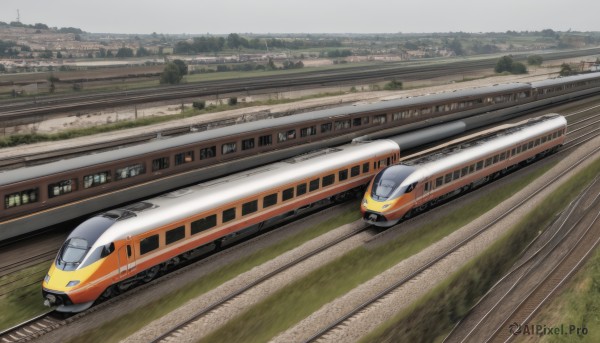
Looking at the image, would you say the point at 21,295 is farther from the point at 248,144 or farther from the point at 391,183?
the point at 391,183

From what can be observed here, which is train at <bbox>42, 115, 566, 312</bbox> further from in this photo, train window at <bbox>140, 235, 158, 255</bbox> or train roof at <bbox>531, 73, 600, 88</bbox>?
train roof at <bbox>531, 73, 600, 88</bbox>

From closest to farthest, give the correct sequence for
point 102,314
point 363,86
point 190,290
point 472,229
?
point 102,314 → point 190,290 → point 472,229 → point 363,86

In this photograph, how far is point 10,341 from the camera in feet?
51.6

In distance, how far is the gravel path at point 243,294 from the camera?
53.3 ft

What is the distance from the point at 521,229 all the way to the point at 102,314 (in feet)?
62.8

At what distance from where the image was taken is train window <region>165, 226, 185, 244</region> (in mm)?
19172

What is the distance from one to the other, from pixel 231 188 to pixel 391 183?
784cm

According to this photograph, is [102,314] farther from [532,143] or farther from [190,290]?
[532,143]

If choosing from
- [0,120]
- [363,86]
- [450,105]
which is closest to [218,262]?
[450,105]

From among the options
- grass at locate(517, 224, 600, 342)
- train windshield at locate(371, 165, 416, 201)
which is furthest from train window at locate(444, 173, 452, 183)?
grass at locate(517, 224, 600, 342)

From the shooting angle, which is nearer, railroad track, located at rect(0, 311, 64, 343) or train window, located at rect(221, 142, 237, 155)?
railroad track, located at rect(0, 311, 64, 343)

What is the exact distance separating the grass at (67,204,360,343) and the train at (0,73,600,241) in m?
7.74

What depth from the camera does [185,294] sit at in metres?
18.5

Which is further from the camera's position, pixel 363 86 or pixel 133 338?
pixel 363 86
